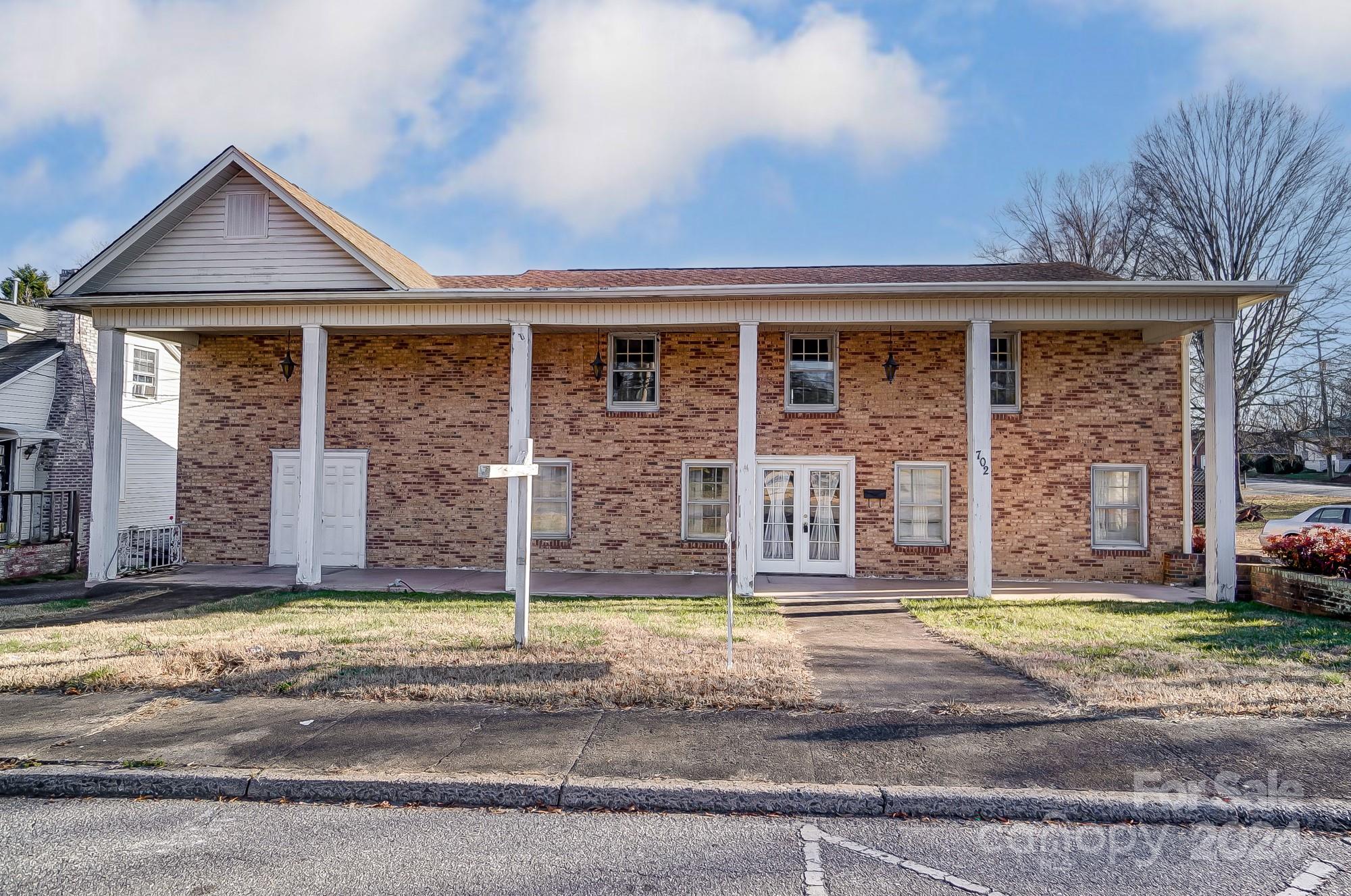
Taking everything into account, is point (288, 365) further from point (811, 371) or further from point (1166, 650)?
point (1166, 650)

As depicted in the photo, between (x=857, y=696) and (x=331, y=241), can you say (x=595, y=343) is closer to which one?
(x=331, y=241)

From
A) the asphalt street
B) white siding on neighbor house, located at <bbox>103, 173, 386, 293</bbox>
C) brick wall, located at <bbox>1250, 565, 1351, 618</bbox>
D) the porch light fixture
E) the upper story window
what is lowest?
the asphalt street

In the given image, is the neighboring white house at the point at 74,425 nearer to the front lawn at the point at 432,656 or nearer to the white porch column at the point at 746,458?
the front lawn at the point at 432,656

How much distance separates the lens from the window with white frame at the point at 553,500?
1381 centimetres

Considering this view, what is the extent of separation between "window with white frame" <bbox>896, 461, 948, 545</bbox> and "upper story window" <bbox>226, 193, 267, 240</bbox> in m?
11.5

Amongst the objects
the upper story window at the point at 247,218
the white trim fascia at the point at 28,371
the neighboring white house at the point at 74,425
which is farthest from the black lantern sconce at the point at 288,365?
the white trim fascia at the point at 28,371

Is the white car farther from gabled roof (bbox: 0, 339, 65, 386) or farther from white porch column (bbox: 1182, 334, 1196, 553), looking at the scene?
gabled roof (bbox: 0, 339, 65, 386)

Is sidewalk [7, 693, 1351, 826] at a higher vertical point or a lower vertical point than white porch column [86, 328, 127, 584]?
lower

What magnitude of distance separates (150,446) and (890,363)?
15989 millimetres

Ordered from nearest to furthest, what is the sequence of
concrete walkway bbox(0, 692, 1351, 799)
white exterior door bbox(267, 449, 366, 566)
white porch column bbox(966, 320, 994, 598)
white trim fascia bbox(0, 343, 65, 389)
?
concrete walkway bbox(0, 692, 1351, 799), white porch column bbox(966, 320, 994, 598), white exterior door bbox(267, 449, 366, 566), white trim fascia bbox(0, 343, 65, 389)

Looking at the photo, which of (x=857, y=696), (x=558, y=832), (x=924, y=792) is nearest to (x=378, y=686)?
(x=558, y=832)

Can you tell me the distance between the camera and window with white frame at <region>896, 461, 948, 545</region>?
13336 mm

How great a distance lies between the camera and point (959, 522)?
13.2m

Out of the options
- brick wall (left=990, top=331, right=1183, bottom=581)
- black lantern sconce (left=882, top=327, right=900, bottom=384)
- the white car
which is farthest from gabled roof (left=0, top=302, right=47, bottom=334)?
the white car
